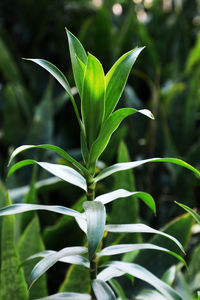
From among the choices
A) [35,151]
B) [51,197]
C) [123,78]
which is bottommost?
[51,197]

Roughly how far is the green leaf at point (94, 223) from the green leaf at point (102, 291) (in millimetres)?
76

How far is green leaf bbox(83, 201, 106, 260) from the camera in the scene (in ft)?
1.04

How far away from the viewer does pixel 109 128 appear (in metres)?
0.37

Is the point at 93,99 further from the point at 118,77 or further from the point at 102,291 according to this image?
the point at 102,291

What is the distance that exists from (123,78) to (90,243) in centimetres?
13

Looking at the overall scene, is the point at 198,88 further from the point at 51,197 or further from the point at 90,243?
the point at 90,243

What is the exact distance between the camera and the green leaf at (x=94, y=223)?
32 cm

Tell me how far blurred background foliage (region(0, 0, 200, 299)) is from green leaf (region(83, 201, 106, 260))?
0.21m

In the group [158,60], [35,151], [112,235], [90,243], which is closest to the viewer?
[90,243]

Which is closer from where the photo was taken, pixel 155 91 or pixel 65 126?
pixel 155 91

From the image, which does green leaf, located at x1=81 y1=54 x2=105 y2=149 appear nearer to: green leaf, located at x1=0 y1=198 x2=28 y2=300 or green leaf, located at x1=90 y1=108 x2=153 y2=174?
green leaf, located at x1=90 y1=108 x2=153 y2=174

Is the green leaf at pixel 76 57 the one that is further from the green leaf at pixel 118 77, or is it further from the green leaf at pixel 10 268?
the green leaf at pixel 10 268

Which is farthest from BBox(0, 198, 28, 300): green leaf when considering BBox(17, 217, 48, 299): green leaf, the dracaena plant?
the dracaena plant

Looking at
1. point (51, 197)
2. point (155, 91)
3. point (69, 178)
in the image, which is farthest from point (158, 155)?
point (69, 178)
